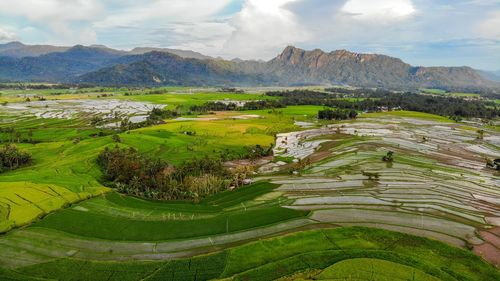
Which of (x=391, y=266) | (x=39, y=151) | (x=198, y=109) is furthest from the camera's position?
(x=198, y=109)

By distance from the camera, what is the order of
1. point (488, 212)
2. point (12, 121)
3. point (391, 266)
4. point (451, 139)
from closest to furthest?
point (391, 266), point (488, 212), point (451, 139), point (12, 121)

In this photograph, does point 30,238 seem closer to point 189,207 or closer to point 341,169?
point 189,207

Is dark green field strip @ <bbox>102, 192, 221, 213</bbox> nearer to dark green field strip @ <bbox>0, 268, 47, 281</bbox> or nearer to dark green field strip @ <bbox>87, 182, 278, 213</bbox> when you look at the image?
dark green field strip @ <bbox>87, 182, 278, 213</bbox>

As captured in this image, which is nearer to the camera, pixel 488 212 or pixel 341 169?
pixel 488 212

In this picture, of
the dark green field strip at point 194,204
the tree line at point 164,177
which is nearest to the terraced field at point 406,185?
the dark green field strip at point 194,204

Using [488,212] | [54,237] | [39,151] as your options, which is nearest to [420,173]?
[488,212]
